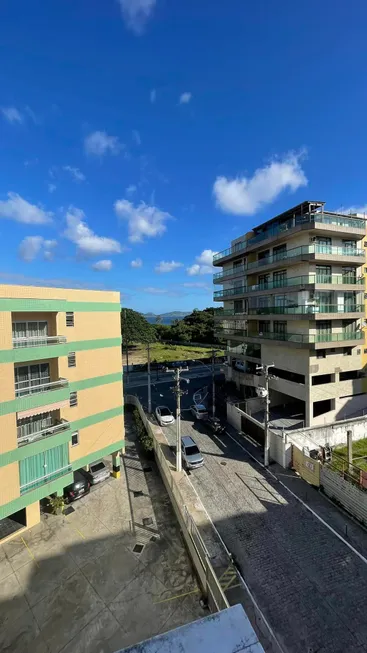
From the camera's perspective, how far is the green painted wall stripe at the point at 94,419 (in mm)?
17031

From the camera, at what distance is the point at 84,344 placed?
17297 millimetres

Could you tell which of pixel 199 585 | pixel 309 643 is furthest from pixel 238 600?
pixel 309 643

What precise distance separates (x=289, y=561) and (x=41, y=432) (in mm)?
12737

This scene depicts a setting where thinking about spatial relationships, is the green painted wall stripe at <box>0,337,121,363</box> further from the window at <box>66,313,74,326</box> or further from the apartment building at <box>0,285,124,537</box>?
the window at <box>66,313,74,326</box>

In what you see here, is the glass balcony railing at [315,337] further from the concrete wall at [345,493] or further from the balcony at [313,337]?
the concrete wall at [345,493]

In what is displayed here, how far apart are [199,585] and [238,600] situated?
164cm

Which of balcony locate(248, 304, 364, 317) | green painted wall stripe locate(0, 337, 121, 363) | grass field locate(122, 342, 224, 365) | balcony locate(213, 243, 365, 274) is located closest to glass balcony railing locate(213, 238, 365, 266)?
balcony locate(213, 243, 365, 274)

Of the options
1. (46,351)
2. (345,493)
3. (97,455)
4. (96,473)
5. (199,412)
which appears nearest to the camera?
(46,351)

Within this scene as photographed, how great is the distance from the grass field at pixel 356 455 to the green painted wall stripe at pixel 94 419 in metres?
14.3

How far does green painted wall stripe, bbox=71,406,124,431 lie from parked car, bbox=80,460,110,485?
137 inches

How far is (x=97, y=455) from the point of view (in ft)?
59.4

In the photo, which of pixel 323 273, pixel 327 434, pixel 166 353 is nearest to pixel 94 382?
pixel 327 434

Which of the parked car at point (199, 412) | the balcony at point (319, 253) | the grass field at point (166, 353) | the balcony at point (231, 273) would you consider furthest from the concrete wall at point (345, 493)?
the grass field at point (166, 353)

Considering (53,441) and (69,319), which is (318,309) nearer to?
(69,319)
